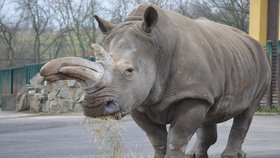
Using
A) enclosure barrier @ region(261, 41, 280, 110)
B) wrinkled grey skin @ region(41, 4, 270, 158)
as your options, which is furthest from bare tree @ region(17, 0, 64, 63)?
wrinkled grey skin @ region(41, 4, 270, 158)

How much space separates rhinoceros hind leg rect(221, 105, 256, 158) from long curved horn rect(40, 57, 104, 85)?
8.93 ft

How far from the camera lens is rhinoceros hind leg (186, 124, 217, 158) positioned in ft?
→ 26.5

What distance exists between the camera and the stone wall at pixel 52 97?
25891mm

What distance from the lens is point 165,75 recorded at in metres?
6.52

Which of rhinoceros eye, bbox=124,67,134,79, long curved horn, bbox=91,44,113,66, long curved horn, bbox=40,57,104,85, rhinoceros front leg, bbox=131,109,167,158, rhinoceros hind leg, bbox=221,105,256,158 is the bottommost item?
rhinoceros hind leg, bbox=221,105,256,158

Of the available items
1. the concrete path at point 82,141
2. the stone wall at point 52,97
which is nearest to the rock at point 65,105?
the stone wall at point 52,97

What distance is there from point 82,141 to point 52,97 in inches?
548

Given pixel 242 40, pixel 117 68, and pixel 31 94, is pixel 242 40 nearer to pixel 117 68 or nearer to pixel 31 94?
pixel 117 68

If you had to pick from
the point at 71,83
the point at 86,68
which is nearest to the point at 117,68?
the point at 86,68

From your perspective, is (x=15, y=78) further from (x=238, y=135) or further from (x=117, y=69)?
(x=117, y=69)

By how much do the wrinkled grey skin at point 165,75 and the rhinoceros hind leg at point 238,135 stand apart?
32 millimetres

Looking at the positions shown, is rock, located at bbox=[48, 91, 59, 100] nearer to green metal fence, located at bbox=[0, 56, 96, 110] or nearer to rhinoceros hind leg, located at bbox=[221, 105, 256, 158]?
green metal fence, located at bbox=[0, 56, 96, 110]

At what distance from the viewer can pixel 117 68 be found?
5.85 m

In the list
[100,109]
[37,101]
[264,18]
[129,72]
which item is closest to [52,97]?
[37,101]
